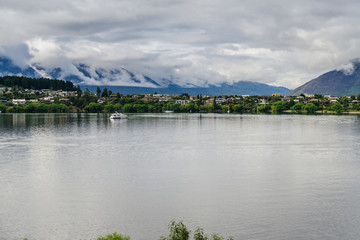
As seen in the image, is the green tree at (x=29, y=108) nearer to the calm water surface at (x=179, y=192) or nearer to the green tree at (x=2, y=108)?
the green tree at (x=2, y=108)

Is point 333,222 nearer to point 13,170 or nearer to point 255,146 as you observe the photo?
point 13,170

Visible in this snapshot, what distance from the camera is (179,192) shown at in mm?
26172

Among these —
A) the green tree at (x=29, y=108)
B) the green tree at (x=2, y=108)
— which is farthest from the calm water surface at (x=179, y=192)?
Result: the green tree at (x=2, y=108)

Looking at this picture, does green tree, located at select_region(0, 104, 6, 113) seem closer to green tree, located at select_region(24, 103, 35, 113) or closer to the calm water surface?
green tree, located at select_region(24, 103, 35, 113)

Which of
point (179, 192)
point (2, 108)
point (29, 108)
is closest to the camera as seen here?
point (179, 192)

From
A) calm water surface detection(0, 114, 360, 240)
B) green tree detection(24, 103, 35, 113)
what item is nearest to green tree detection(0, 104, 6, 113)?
green tree detection(24, 103, 35, 113)

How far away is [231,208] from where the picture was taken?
2256cm

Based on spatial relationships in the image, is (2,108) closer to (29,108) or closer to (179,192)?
(29,108)

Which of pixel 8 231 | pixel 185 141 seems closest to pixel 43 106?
pixel 185 141

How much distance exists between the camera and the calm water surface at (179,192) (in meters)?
19.8

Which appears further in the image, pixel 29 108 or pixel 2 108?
pixel 29 108

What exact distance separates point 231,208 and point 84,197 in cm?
905

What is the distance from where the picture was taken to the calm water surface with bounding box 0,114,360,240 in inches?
780

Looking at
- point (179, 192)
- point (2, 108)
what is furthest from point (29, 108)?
point (179, 192)
